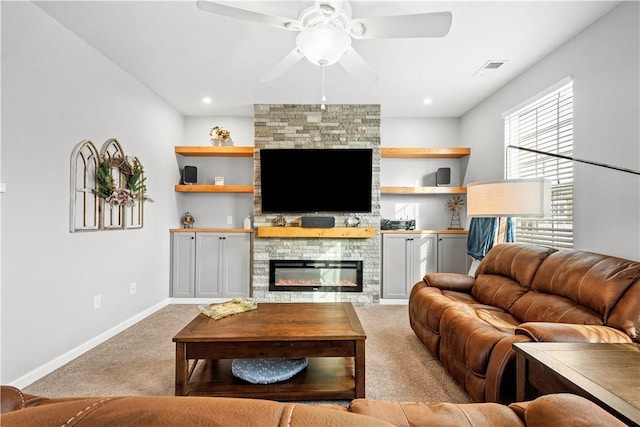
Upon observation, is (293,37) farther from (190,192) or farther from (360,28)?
(190,192)

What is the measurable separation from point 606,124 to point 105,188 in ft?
13.6

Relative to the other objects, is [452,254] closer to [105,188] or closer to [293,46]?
[293,46]

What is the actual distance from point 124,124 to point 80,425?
371 centimetres

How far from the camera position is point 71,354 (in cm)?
271

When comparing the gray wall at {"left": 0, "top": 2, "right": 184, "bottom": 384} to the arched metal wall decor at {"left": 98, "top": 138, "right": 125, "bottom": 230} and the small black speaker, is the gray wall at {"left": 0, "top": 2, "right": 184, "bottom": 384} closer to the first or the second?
the arched metal wall decor at {"left": 98, "top": 138, "right": 125, "bottom": 230}

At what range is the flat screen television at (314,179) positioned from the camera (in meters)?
4.39

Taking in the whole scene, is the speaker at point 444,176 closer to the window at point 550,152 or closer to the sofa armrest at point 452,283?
the window at point 550,152

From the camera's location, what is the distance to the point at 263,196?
14.5ft

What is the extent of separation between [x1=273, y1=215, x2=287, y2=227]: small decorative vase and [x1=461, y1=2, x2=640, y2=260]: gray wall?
309cm

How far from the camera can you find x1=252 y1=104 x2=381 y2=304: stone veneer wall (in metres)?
4.43

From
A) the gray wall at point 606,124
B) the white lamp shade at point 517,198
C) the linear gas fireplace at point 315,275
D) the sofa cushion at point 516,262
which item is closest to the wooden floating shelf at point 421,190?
the linear gas fireplace at point 315,275

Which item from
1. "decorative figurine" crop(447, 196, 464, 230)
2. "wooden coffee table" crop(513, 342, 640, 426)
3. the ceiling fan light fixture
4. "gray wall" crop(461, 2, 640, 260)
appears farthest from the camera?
"decorative figurine" crop(447, 196, 464, 230)

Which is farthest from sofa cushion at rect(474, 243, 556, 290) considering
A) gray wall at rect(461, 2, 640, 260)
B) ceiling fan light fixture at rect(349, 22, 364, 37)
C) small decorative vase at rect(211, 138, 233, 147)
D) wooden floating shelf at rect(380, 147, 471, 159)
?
small decorative vase at rect(211, 138, 233, 147)

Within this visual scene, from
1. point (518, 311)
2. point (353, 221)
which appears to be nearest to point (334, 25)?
point (518, 311)
